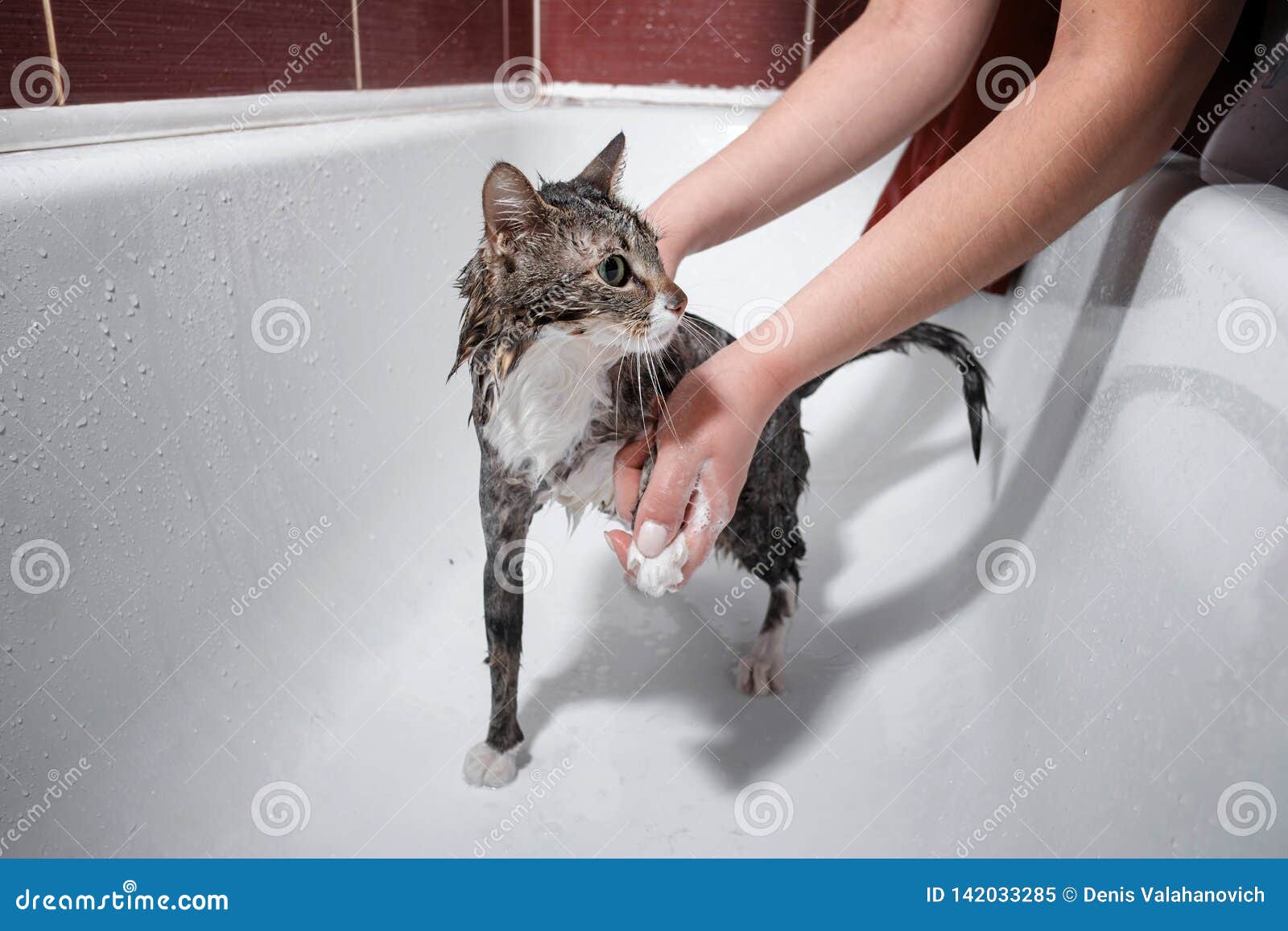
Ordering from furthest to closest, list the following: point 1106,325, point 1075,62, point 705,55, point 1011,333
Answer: point 705,55 < point 1011,333 < point 1106,325 < point 1075,62

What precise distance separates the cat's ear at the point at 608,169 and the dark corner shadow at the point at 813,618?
61 cm

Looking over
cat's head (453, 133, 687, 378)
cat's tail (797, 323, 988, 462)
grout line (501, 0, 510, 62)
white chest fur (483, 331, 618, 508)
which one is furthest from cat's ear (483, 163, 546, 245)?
grout line (501, 0, 510, 62)

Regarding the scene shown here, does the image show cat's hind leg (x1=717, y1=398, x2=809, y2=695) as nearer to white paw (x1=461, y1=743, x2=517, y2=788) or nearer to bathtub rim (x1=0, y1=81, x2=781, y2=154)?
white paw (x1=461, y1=743, x2=517, y2=788)

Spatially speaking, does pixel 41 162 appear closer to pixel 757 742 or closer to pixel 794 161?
pixel 794 161

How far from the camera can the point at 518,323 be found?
→ 78cm

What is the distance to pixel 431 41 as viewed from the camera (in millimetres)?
1707

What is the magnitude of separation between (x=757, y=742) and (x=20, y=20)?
125cm

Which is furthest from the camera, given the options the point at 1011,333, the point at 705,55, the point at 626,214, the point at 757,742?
the point at 705,55

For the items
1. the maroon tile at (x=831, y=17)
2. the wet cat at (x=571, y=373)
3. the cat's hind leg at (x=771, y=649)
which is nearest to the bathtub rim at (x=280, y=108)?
the maroon tile at (x=831, y=17)

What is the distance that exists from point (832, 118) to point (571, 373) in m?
0.49

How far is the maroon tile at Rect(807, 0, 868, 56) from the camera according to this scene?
78.5 inches

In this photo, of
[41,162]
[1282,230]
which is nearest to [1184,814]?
[1282,230]

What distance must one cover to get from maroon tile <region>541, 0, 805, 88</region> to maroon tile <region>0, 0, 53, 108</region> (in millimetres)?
1367

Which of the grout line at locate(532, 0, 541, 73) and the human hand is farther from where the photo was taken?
the grout line at locate(532, 0, 541, 73)
